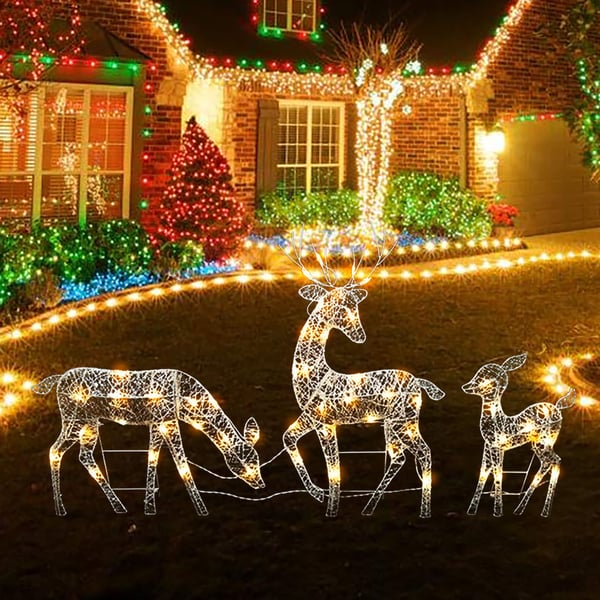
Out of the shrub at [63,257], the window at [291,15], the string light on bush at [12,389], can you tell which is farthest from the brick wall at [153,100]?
the string light on bush at [12,389]

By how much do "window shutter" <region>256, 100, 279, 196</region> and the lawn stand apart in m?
7.35

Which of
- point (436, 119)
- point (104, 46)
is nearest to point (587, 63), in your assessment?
point (104, 46)

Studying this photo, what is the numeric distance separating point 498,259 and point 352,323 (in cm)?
1072

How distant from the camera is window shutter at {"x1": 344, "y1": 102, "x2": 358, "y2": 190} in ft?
57.2

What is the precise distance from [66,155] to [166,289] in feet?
9.82

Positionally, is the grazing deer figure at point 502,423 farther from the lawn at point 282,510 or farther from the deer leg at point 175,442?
the deer leg at point 175,442

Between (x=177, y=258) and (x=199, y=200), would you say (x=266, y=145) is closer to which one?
(x=199, y=200)

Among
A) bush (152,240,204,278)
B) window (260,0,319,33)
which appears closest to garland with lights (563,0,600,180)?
bush (152,240,204,278)

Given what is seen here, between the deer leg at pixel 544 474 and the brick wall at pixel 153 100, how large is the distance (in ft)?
31.9

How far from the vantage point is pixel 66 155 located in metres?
13.1

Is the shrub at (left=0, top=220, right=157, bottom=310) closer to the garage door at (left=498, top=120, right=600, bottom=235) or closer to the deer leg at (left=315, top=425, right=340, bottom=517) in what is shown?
the deer leg at (left=315, top=425, right=340, bottom=517)

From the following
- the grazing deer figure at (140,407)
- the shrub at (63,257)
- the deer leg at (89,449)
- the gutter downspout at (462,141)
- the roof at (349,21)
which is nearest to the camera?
the grazing deer figure at (140,407)

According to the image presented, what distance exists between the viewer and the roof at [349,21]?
1487 cm

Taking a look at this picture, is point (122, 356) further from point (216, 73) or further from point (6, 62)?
point (216, 73)
